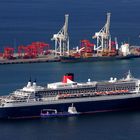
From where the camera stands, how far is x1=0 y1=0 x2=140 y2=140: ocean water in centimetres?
3984

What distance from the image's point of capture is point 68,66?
57344 millimetres

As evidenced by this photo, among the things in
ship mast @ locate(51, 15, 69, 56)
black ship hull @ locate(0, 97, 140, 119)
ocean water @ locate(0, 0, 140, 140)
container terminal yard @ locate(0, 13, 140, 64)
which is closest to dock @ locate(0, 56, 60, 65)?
container terminal yard @ locate(0, 13, 140, 64)

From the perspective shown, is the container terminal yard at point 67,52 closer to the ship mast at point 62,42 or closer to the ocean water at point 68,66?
the ship mast at point 62,42

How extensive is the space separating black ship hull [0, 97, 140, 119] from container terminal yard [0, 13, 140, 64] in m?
16.0

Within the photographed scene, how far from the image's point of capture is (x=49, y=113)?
42.4 m

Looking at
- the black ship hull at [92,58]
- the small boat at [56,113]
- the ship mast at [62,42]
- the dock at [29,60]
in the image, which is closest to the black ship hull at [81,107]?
the small boat at [56,113]

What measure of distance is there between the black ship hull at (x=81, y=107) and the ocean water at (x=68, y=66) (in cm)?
47

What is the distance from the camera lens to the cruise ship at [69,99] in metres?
42.2

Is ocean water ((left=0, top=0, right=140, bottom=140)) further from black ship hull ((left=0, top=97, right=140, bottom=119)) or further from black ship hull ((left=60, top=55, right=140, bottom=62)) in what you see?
black ship hull ((left=60, top=55, right=140, bottom=62))

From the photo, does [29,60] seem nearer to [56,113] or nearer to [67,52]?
[67,52]

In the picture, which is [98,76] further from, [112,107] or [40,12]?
[40,12]

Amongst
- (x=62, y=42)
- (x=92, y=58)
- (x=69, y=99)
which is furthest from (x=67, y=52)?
(x=69, y=99)

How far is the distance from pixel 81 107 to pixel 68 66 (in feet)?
47.2

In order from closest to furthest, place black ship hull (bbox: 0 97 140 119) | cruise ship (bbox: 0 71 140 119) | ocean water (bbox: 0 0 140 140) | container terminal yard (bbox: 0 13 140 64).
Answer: ocean water (bbox: 0 0 140 140), black ship hull (bbox: 0 97 140 119), cruise ship (bbox: 0 71 140 119), container terminal yard (bbox: 0 13 140 64)
